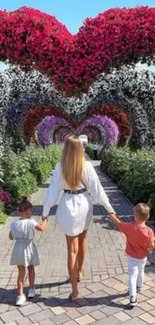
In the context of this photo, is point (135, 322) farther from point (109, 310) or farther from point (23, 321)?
point (23, 321)

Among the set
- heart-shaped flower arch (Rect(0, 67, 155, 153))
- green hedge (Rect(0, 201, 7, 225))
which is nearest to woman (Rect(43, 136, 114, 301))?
green hedge (Rect(0, 201, 7, 225))

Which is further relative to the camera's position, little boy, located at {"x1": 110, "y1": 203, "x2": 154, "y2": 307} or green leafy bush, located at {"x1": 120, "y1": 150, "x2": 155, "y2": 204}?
green leafy bush, located at {"x1": 120, "y1": 150, "x2": 155, "y2": 204}

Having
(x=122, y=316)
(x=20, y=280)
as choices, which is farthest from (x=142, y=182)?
(x=122, y=316)

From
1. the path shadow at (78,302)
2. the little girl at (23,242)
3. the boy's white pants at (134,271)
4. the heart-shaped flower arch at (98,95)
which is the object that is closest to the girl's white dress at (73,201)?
the little girl at (23,242)

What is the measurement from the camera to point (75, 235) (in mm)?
3984

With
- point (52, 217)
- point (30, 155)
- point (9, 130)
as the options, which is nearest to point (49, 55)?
point (52, 217)

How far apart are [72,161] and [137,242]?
0.99 metres

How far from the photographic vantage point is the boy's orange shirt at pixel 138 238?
3.90 meters

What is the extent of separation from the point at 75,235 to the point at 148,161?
5705 millimetres

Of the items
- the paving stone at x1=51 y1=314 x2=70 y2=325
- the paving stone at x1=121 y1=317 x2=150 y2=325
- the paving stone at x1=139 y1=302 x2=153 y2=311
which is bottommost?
the paving stone at x1=51 y1=314 x2=70 y2=325

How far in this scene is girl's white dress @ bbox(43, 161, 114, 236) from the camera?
3959mm

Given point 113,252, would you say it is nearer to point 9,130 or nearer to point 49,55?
point 49,55

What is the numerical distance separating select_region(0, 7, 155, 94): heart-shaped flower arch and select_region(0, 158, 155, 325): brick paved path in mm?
3459

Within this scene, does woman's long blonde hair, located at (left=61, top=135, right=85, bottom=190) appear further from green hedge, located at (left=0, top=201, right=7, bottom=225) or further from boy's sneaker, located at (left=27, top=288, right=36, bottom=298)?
green hedge, located at (left=0, top=201, right=7, bottom=225)
